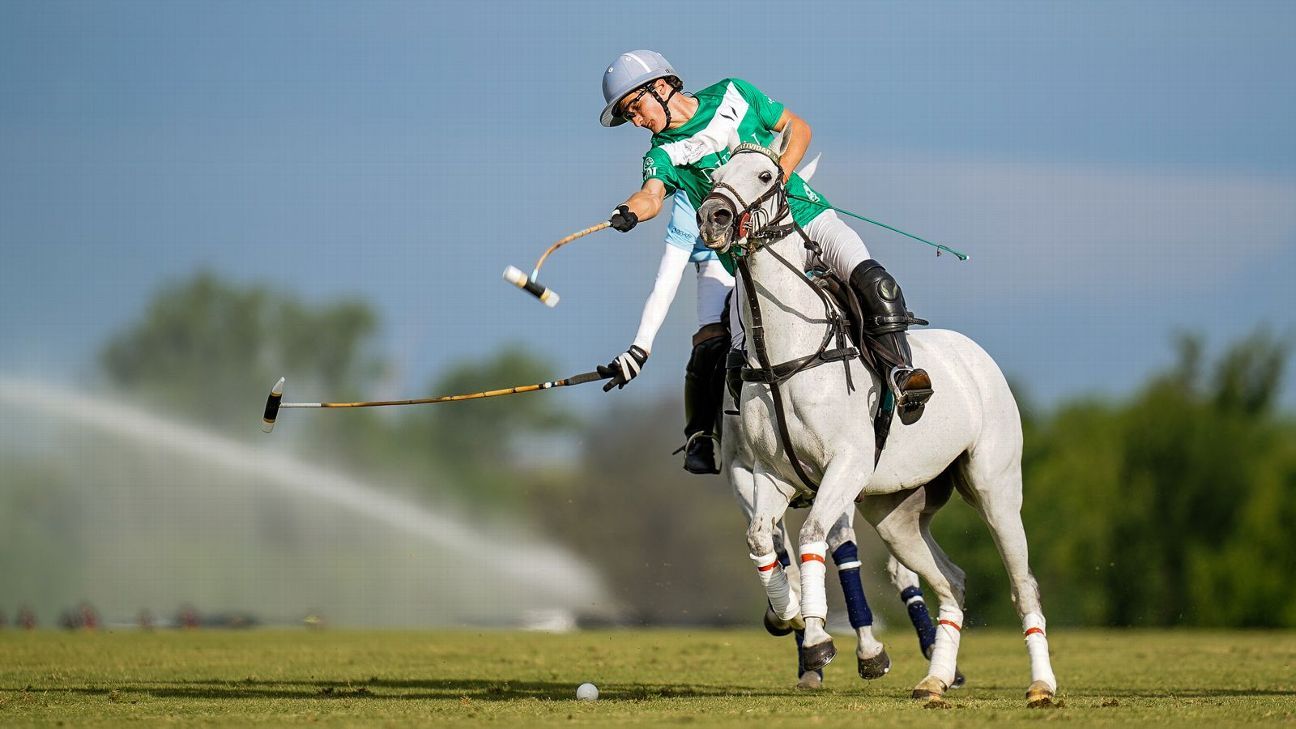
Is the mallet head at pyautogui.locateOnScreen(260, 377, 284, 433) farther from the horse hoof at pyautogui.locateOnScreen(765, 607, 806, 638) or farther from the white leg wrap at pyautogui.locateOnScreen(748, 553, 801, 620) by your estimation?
the horse hoof at pyautogui.locateOnScreen(765, 607, 806, 638)

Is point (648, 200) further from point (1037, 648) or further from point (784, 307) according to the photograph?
point (1037, 648)

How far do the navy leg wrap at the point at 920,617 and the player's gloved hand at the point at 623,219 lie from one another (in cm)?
440

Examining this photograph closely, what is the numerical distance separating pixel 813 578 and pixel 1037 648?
199 centimetres

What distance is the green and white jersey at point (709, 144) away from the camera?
11227 millimetres

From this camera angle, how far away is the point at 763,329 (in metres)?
10.6

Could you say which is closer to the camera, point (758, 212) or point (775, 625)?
point (758, 212)

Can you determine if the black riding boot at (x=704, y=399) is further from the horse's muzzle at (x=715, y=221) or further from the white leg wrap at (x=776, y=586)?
the horse's muzzle at (x=715, y=221)

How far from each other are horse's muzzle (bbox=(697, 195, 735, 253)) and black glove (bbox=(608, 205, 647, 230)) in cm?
80

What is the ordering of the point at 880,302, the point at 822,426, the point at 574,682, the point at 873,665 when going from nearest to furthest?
the point at 822,426
the point at 880,302
the point at 873,665
the point at 574,682

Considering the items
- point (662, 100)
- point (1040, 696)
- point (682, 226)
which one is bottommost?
point (1040, 696)

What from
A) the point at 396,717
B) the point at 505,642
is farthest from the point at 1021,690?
the point at 505,642

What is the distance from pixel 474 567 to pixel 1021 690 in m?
19.5

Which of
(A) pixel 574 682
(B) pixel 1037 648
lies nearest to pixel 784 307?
(B) pixel 1037 648

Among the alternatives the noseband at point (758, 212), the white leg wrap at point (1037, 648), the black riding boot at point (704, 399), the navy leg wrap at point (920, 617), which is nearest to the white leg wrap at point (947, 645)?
the white leg wrap at point (1037, 648)
